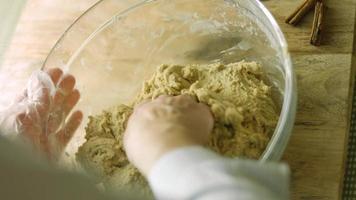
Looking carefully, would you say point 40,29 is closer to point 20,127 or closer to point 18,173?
point 20,127

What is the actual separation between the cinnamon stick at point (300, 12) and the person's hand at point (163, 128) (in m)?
0.21

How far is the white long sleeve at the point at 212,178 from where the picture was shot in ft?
1.85

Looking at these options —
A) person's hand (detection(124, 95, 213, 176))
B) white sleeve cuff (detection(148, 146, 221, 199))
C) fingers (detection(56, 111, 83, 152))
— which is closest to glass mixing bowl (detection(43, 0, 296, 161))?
fingers (detection(56, 111, 83, 152))

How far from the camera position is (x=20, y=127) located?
32.0 inches

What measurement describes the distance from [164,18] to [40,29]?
0.24 metres

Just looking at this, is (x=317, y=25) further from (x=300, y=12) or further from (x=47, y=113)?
(x=47, y=113)

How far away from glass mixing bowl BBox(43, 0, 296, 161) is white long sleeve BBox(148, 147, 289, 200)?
29 cm

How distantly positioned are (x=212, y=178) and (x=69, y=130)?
0.37 meters

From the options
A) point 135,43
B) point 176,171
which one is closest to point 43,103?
point 135,43

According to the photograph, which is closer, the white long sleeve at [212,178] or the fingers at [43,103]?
the white long sleeve at [212,178]

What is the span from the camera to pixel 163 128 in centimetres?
65

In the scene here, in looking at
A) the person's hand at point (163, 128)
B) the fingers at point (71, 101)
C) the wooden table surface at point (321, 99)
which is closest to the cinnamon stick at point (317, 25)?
the wooden table surface at point (321, 99)

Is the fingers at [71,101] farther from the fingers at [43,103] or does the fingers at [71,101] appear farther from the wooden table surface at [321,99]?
the wooden table surface at [321,99]

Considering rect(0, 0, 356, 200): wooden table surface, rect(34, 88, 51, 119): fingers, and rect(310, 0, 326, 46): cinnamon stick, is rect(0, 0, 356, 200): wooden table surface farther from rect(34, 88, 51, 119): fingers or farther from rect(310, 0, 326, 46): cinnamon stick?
rect(34, 88, 51, 119): fingers
